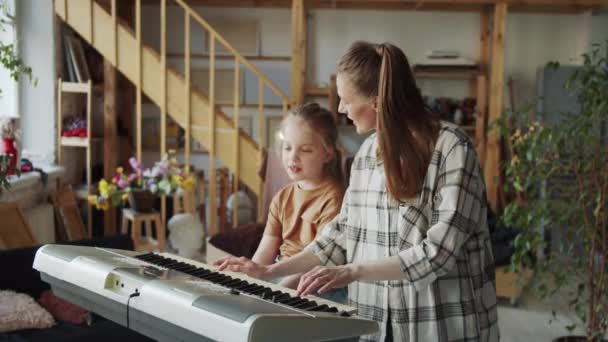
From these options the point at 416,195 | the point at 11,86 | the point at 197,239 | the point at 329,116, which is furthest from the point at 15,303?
the point at 11,86

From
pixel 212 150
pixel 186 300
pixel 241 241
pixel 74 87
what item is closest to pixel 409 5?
pixel 212 150

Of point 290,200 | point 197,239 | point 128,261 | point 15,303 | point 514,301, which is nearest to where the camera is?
point 128,261

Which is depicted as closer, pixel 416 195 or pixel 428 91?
pixel 416 195

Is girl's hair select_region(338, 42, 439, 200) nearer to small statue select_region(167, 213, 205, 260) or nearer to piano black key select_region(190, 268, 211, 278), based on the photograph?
piano black key select_region(190, 268, 211, 278)

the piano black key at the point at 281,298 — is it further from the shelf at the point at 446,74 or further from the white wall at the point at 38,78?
the shelf at the point at 446,74

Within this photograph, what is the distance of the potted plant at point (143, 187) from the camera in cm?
417

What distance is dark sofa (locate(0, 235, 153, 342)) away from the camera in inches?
90.4

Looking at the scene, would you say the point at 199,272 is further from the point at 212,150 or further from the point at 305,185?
the point at 212,150

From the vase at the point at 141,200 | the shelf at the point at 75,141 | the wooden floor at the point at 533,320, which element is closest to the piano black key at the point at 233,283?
the wooden floor at the point at 533,320

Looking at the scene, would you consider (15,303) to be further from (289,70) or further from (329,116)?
(289,70)

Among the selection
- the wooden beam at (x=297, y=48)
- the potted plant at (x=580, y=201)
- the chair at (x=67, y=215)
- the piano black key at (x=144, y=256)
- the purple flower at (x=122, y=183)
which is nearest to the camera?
the piano black key at (x=144, y=256)

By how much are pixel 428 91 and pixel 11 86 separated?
362 centimetres

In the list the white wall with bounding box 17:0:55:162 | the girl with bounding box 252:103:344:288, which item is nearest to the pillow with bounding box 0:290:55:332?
the girl with bounding box 252:103:344:288

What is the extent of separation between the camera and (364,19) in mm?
6164
